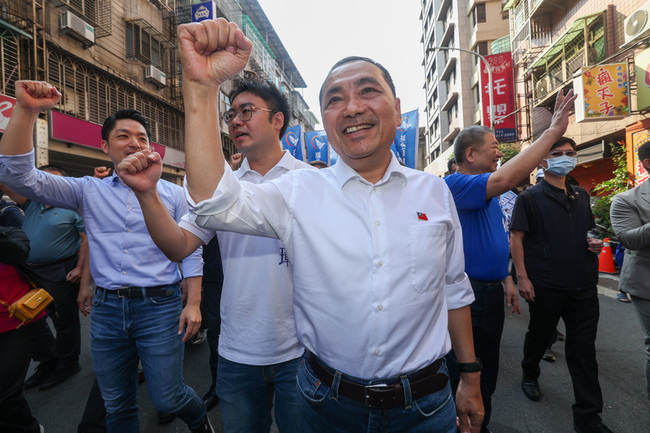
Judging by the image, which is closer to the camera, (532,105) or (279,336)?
(279,336)

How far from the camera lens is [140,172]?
4.11 feet

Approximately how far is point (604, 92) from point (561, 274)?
1106 centimetres

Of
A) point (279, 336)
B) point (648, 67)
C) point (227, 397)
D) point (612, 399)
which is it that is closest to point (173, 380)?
point (227, 397)

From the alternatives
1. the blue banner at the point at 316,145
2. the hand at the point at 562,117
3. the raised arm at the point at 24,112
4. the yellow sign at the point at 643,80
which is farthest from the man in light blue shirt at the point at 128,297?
the yellow sign at the point at 643,80

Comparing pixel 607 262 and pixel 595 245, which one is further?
pixel 607 262

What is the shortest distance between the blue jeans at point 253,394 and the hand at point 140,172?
1.07 meters

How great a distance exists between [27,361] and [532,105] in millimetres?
20675

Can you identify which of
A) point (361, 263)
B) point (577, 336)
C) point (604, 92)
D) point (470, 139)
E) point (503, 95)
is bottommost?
point (577, 336)

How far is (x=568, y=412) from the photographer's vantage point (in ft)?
9.80

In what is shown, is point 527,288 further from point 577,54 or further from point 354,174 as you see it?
point 577,54

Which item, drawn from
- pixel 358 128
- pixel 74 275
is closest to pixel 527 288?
pixel 358 128

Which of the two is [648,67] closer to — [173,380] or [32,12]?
[173,380]

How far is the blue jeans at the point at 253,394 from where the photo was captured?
182 cm

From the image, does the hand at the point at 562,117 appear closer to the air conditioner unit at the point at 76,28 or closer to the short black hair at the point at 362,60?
the short black hair at the point at 362,60
